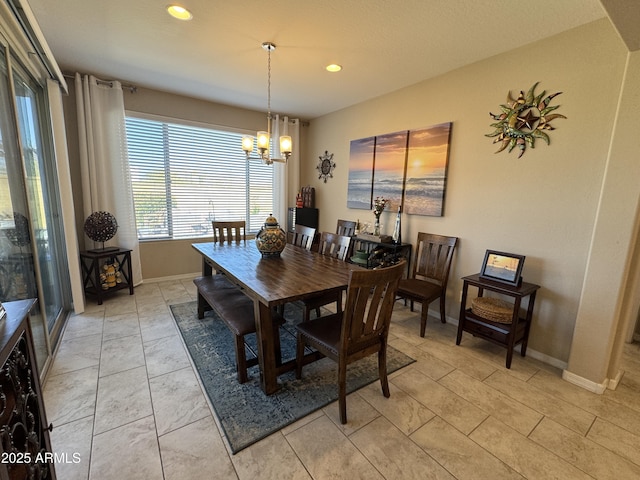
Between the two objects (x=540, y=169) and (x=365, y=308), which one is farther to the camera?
(x=540, y=169)

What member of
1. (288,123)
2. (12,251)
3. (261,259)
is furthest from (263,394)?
(288,123)

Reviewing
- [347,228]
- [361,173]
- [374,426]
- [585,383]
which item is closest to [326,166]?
[361,173]

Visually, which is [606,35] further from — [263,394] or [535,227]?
[263,394]

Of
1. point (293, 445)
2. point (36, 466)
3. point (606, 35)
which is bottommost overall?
point (293, 445)

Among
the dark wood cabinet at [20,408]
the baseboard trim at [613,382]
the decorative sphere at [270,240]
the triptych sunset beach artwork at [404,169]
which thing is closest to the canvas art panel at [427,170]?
the triptych sunset beach artwork at [404,169]

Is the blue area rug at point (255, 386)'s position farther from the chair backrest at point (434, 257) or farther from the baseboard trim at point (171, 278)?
the baseboard trim at point (171, 278)

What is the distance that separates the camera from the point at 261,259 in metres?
2.62

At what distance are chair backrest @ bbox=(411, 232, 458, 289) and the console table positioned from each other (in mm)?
410

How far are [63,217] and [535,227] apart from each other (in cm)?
447

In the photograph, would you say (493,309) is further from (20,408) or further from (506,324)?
(20,408)

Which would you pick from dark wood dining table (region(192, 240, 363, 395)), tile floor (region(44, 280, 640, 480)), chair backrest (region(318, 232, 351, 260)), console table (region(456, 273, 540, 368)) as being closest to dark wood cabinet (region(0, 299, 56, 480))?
tile floor (region(44, 280, 640, 480))

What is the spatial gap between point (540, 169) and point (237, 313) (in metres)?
2.74

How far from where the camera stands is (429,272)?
3.14m

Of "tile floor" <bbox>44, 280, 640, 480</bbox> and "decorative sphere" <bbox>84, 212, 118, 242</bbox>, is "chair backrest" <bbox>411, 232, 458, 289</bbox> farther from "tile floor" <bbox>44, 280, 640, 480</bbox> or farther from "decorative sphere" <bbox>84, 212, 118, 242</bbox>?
"decorative sphere" <bbox>84, 212, 118, 242</bbox>
